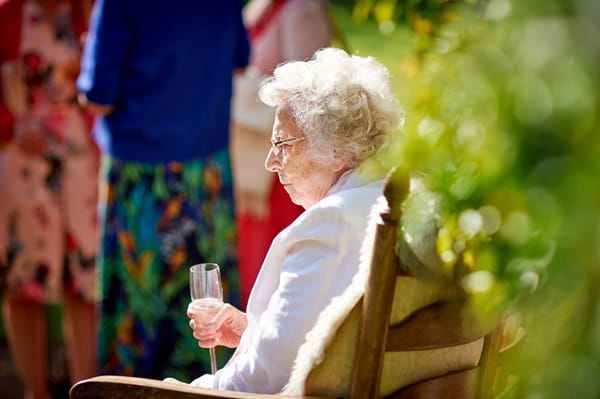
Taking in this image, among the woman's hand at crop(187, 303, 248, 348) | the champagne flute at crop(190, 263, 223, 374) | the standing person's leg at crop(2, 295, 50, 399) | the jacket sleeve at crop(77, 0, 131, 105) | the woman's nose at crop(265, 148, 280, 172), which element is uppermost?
the jacket sleeve at crop(77, 0, 131, 105)

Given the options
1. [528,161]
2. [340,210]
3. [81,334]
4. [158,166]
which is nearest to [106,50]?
[158,166]

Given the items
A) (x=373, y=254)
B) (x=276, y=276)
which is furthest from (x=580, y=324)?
(x=276, y=276)

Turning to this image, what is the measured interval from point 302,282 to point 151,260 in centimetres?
196

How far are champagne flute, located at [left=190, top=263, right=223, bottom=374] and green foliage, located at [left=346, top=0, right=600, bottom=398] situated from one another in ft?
3.73

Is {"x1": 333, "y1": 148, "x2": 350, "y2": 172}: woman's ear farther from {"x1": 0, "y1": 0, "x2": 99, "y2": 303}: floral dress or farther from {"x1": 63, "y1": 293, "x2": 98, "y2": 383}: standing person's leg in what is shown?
{"x1": 63, "y1": 293, "x2": 98, "y2": 383}: standing person's leg

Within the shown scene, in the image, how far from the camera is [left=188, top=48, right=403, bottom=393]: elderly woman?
176cm

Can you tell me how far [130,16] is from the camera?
11.2 feet

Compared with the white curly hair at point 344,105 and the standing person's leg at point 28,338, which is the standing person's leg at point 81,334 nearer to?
the standing person's leg at point 28,338

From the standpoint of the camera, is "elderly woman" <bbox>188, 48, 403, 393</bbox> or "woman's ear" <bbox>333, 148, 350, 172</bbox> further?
"woman's ear" <bbox>333, 148, 350, 172</bbox>

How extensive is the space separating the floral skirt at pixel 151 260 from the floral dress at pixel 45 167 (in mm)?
335

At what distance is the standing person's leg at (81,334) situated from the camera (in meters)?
4.00

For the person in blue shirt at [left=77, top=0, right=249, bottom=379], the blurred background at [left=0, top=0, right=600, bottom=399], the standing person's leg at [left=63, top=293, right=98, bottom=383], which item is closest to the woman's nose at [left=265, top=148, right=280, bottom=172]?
the blurred background at [left=0, top=0, right=600, bottom=399]

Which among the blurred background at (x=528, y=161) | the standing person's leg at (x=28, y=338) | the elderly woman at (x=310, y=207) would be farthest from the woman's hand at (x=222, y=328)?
the standing person's leg at (x=28, y=338)

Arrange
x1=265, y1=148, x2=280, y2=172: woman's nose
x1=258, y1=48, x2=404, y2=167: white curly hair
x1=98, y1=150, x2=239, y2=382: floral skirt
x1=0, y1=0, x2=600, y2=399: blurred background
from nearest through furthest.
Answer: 1. x1=0, y1=0, x2=600, y2=399: blurred background
2. x1=258, y1=48, x2=404, y2=167: white curly hair
3. x1=265, y1=148, x2=280, y2=172: woman's nose
4. x1=98, y1=150, x2=239, y2=382: floral skirt
